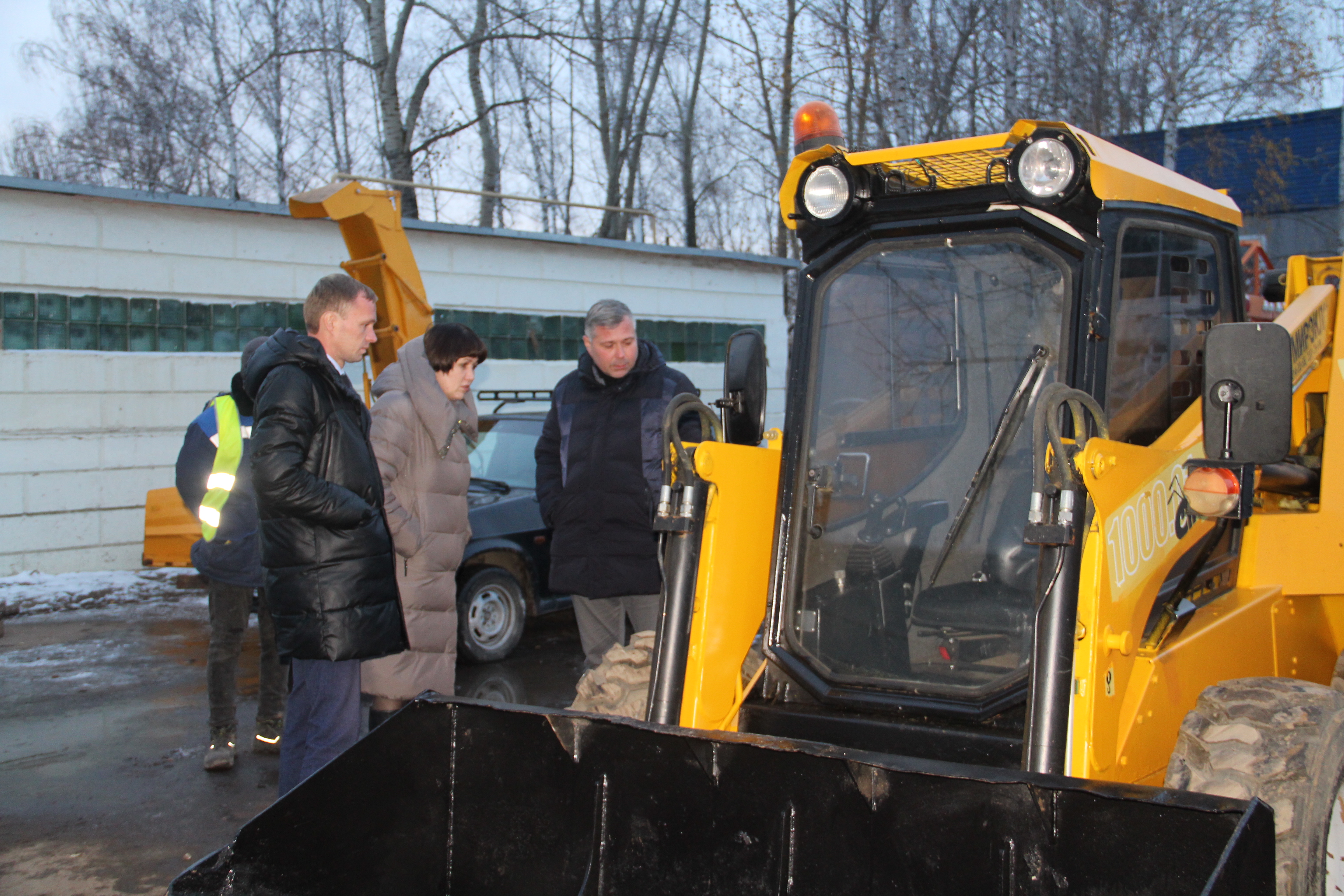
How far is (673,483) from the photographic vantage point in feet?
9.87

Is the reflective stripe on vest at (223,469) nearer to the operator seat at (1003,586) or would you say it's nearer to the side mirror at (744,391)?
the side mirror at (744,391)

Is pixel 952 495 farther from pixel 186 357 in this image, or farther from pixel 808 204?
pixel 186 357

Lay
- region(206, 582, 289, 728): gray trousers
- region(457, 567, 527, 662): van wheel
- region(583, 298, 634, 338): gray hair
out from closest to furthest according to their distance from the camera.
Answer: region(583, 298, 634, 338): gray hair, region(206, 582, 289, 728): gray trousers, region(457, 567, 527, 662): van wheel

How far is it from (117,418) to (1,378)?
991 mm

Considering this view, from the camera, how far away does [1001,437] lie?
2.83 meters

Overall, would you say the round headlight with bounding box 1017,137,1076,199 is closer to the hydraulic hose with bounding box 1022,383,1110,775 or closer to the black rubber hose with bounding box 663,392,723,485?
the hydraulic hose with bounding box 1022,383,1110,775

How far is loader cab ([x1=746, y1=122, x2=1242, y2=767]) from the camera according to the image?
2.74m

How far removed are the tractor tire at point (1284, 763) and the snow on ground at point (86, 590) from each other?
28.0 ft

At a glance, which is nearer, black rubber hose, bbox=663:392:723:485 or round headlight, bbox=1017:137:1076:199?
round headlight, bbox=1017:137:1076:199

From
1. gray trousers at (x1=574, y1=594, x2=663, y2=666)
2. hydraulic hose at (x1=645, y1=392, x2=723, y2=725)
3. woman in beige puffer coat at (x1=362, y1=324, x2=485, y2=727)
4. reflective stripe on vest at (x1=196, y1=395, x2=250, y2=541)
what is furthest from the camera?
reflective stripe on vest at (x1=196, y1=395, x2=250, y2=541)

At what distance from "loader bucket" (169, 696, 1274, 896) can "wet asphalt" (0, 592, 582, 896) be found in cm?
172

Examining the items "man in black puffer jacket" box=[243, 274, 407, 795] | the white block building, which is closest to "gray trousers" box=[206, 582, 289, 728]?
"man in black puffer jacket" box=[243, 274, 407, 795]

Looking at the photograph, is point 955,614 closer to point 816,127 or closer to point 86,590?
point 816,127

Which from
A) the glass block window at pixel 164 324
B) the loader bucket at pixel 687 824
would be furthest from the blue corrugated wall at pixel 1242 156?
the loader bucket at pixel 687 824
